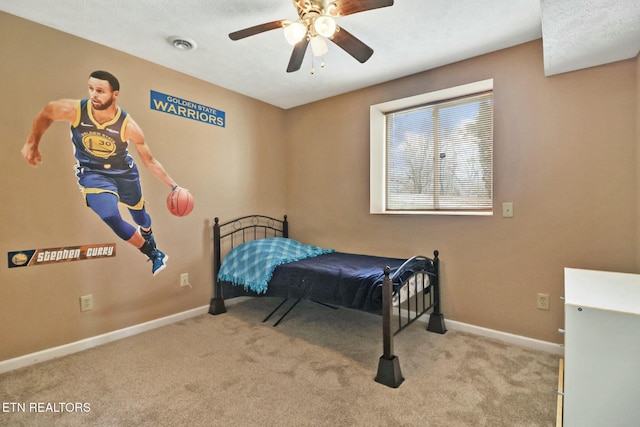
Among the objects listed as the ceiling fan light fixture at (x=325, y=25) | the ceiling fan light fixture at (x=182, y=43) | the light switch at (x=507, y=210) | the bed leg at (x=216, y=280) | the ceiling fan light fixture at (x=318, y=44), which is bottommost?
the bed leg at (x=216, y=280)

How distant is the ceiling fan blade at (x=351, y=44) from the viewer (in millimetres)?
1795

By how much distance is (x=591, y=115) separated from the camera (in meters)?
2.14

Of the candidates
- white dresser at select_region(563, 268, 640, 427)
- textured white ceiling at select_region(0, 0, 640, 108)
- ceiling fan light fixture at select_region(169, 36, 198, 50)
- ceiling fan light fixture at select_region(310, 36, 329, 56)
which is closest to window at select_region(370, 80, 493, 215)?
textured white ceiling at select_region(0, 0, 640, 108)

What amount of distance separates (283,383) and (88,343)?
63.7 inches

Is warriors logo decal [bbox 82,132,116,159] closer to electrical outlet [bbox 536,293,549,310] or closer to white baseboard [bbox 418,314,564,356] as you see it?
white baseboard [bbox 418,314,564,356]

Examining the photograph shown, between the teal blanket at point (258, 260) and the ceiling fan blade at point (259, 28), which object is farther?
the teal blanket at point (258, 260)

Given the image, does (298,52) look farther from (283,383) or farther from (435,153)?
(283,383)

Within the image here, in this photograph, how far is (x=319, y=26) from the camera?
1.66 m

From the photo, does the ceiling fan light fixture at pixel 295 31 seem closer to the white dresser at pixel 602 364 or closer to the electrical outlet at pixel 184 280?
the white dresser at pixel 602 364

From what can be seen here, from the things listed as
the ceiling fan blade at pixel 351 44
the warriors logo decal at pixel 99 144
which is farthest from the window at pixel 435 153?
the warriors logo decal at pixel 99 144

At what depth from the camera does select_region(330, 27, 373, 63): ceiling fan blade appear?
1795 millimetres

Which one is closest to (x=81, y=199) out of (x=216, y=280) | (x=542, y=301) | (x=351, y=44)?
(x=216, y=280)

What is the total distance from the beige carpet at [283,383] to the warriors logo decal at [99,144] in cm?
151

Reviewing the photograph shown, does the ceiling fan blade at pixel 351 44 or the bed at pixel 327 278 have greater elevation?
the ceiling fan blade at pixel 351 44
